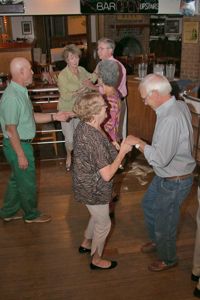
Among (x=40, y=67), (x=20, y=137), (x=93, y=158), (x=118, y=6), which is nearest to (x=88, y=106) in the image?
(x=93, y=158)

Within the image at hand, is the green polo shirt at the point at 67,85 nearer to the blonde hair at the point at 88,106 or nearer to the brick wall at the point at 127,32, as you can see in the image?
the blonde hair at the point at 88,106

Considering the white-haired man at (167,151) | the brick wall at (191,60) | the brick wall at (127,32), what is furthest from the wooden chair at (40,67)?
the white-haired man at (167,151)

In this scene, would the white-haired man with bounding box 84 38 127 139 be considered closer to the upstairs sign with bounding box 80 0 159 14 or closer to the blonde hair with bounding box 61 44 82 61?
the blonde hair with bounding box 61 44 82 61

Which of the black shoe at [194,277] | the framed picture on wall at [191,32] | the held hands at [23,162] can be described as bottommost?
the black shoe at [194,277]

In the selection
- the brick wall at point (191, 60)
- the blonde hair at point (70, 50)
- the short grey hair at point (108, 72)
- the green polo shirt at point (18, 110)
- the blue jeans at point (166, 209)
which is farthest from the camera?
the brick wall at point (191, 60)

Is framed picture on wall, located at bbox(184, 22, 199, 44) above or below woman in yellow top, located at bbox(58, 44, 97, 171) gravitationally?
above

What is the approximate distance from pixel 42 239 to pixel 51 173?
151 centimetres

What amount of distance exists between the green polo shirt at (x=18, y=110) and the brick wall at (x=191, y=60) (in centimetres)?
362

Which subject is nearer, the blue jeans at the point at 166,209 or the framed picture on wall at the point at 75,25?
the blue jeans at the point at 166,209

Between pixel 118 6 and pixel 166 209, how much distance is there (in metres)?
3.80

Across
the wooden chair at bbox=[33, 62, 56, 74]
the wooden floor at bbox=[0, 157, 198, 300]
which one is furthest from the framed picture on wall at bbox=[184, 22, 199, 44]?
the wooden chair at bbox=[33, 62, 56, 74]

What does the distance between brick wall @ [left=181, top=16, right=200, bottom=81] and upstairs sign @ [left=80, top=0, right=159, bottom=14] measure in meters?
0.74

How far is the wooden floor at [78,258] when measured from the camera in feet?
7.55

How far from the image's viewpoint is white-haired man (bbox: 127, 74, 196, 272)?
2006 millimetres
